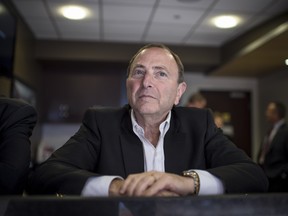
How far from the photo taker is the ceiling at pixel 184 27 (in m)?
3.36

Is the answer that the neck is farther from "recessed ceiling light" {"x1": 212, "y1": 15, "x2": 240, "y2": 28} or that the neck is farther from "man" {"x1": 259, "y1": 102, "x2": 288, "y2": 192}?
"recessed ceiling light" {"x1": 212, "y1": 15, "x2": 240, "y2": 28}

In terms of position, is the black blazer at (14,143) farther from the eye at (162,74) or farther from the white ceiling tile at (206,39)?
the white ceiling tile at (206,39)

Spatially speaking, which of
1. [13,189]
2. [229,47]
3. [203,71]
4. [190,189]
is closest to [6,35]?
[13,189]

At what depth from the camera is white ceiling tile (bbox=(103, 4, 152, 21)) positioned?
345 cm

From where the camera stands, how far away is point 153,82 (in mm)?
1188

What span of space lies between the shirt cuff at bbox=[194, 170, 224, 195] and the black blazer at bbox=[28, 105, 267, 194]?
0.09 m

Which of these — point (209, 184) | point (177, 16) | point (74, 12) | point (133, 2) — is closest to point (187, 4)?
point (177, 16)

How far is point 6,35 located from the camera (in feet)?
8.46

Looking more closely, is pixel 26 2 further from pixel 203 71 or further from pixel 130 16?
pixel 203 71

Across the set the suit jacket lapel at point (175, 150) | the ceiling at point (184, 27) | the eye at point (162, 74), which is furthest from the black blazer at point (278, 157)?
the eye at point (162, 74)

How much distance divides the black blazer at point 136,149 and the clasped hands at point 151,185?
0.24 m

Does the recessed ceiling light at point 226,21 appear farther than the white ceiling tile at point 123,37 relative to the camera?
No

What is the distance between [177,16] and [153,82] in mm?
2665

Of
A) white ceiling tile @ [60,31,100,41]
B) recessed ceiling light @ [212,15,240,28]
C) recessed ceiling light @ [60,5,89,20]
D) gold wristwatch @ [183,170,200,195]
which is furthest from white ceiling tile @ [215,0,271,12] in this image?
gold wristwatch @ [183,170,200,195]
